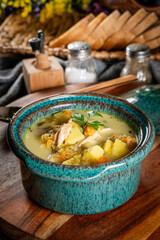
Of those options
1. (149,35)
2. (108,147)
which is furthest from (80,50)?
(108,147)

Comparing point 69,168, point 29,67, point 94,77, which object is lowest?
point 94,77

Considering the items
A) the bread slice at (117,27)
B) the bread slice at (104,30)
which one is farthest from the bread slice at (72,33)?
the bread slice at (117,27)

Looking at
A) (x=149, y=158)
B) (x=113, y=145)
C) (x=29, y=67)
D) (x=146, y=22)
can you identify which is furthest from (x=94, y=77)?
(x=113, y=145)

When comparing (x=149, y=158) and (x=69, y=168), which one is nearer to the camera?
(x=69, y=168)

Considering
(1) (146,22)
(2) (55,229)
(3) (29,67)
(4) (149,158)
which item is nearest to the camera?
(2) (55,229)

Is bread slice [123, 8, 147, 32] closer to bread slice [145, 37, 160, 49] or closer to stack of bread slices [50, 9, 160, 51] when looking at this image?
stack of bread slices [50, 9, 160, 51]

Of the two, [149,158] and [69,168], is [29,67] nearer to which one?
[149,158]

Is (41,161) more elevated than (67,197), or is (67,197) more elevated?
(41,161)

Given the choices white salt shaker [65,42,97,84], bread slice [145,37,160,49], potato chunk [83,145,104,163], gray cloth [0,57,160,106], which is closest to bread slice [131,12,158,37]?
bread slice [145,37,160,49]
